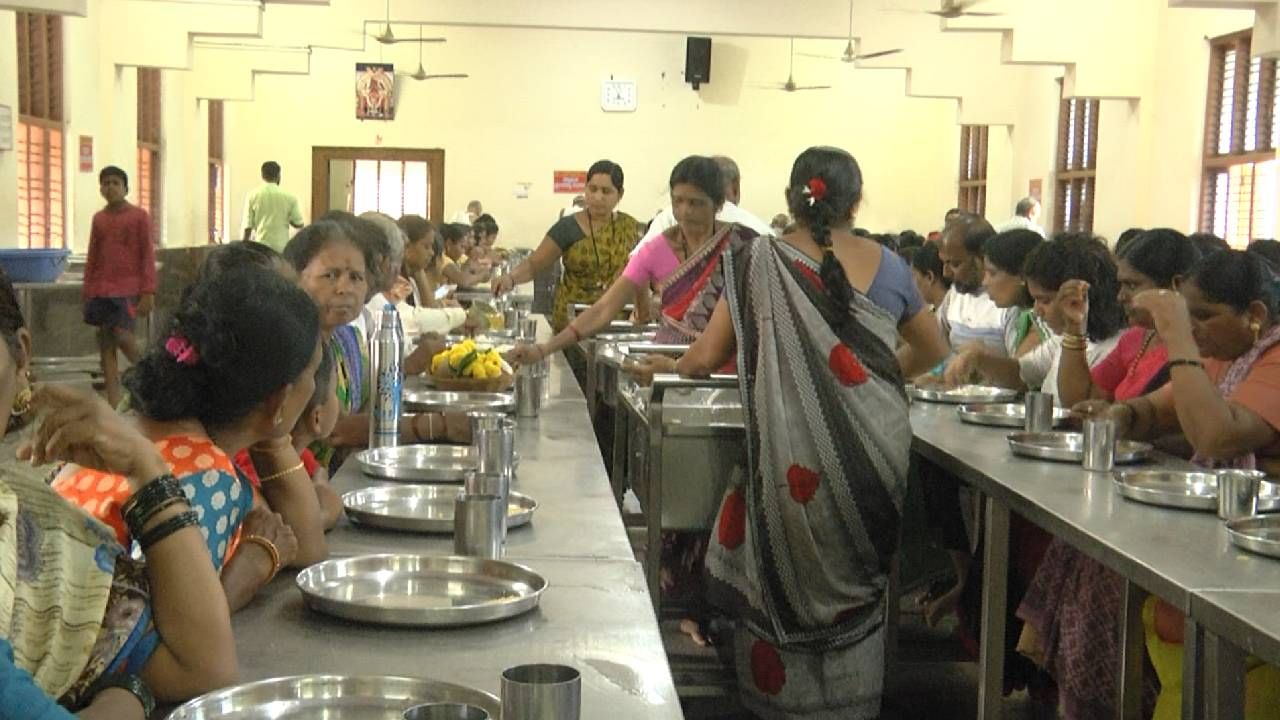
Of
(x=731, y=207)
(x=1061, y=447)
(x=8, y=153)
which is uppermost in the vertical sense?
(x=8, y=153)

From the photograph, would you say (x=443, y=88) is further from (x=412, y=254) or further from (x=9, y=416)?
(x=9, y=416)

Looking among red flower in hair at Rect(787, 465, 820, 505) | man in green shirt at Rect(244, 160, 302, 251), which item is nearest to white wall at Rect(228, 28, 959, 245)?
man in green shirt at Rect(244, 160, 302, 251)

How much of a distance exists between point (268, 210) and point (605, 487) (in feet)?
42.2

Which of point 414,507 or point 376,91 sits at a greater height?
point 376,91

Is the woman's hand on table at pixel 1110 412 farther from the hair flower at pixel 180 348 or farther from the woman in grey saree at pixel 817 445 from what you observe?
the hair flower at pixel 180 348

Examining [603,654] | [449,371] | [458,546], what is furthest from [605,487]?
[449,371]

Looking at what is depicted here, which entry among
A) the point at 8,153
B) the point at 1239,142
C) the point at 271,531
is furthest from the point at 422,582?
the point at 1239,142

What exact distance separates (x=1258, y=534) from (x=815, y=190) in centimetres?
130

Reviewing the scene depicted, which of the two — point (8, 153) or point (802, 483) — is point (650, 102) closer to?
point (8, 153)

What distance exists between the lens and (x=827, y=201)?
335 cm

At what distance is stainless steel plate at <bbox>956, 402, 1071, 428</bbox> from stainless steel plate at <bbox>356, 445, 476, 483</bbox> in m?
1.45

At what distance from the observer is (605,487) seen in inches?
107

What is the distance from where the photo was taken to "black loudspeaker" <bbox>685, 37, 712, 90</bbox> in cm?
1752

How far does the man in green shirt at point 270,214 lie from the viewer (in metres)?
14.9
